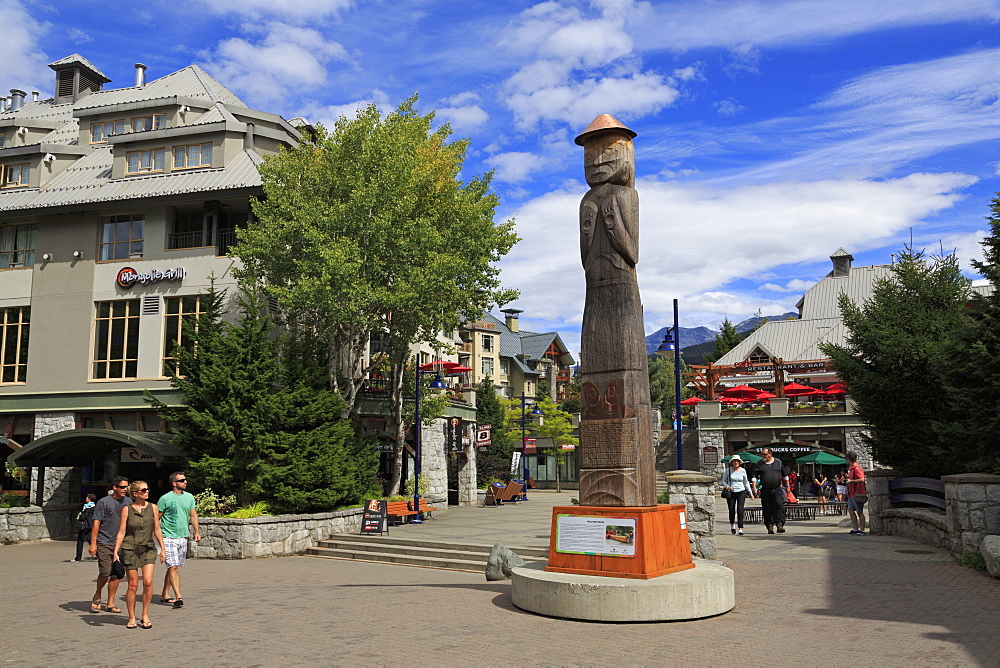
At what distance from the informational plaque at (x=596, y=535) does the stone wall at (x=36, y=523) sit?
17984 mm

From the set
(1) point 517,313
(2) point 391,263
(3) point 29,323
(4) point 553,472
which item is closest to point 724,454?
(4) point 553,472

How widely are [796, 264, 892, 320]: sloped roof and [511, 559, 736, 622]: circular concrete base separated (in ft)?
159

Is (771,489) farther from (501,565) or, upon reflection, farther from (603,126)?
(603,126)

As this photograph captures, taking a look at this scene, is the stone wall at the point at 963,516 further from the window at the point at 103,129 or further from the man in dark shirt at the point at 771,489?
the window at the point at 103,129

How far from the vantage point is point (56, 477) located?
82.8 feet

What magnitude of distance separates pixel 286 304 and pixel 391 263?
3091mm

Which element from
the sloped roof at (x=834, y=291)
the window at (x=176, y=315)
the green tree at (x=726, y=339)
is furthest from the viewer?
the green tree at (x=726, y=339)

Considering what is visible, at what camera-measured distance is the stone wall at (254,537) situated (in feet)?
57.9

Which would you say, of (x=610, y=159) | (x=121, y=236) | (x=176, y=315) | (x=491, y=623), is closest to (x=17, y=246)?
(x=121, y=236)

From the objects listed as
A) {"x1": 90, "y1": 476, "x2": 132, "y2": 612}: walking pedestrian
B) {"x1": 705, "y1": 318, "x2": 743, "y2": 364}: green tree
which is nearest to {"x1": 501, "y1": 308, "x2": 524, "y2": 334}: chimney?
{"x1": 705, "y1": 318, "x2": 743, "y2": 364}: green tree

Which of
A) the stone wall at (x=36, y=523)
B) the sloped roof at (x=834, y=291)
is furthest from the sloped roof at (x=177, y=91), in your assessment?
the sloped roof at (x=834, y=291)

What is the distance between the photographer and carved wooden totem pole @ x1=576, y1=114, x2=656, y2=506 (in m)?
10.4

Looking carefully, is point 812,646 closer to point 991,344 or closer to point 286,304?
point 991,344

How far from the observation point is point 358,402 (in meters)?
25.2
